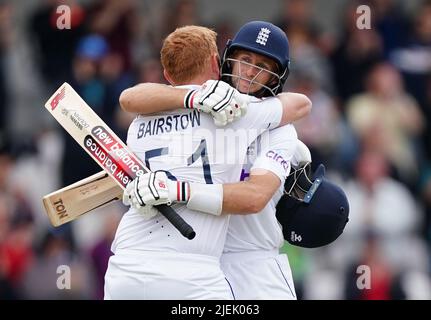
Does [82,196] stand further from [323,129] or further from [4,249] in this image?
[323,129]

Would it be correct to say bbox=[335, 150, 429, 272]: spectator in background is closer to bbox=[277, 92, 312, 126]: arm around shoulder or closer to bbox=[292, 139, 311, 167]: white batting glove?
bbox=[292, 139, 311, 167]: white batting glove

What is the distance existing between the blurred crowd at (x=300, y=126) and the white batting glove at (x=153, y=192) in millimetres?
4655

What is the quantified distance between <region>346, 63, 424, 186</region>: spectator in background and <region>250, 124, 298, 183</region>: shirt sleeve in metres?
5.31

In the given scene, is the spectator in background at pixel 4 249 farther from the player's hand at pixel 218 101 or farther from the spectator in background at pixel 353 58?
the player's hand at pixel 218 101

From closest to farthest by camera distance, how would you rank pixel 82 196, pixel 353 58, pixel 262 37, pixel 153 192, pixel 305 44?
pixel 153 192 < pixel 262 37 < pixel 82 196 < pixel 305 44 < pixel 353 58

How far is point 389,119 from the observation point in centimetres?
1170

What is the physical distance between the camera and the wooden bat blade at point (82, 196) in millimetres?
6371

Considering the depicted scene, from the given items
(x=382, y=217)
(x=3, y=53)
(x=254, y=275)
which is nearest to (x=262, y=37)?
(x=254, y=275)

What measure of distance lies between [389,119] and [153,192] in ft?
20.4

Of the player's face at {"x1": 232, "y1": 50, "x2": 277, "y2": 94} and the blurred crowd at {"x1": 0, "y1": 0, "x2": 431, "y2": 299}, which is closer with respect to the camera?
the player's face at {"x1": 232, "y1": 50, "x2": 277, "y2": 94}

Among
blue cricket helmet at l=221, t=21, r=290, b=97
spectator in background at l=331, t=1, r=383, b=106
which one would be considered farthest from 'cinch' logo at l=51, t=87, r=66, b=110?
spectator in background at l=331, t=1, r=383, b=106

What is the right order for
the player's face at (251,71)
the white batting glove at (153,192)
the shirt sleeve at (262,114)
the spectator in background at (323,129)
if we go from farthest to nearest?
the spectator in background at (323,129)
the player's face at (251,71)
the shirt sleeve at (262,114)
the white batting glove at (153,192)

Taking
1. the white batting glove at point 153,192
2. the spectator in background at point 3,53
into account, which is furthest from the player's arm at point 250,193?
the spectator in background at point 3,53

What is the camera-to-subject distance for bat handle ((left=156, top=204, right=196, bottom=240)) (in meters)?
5.83
